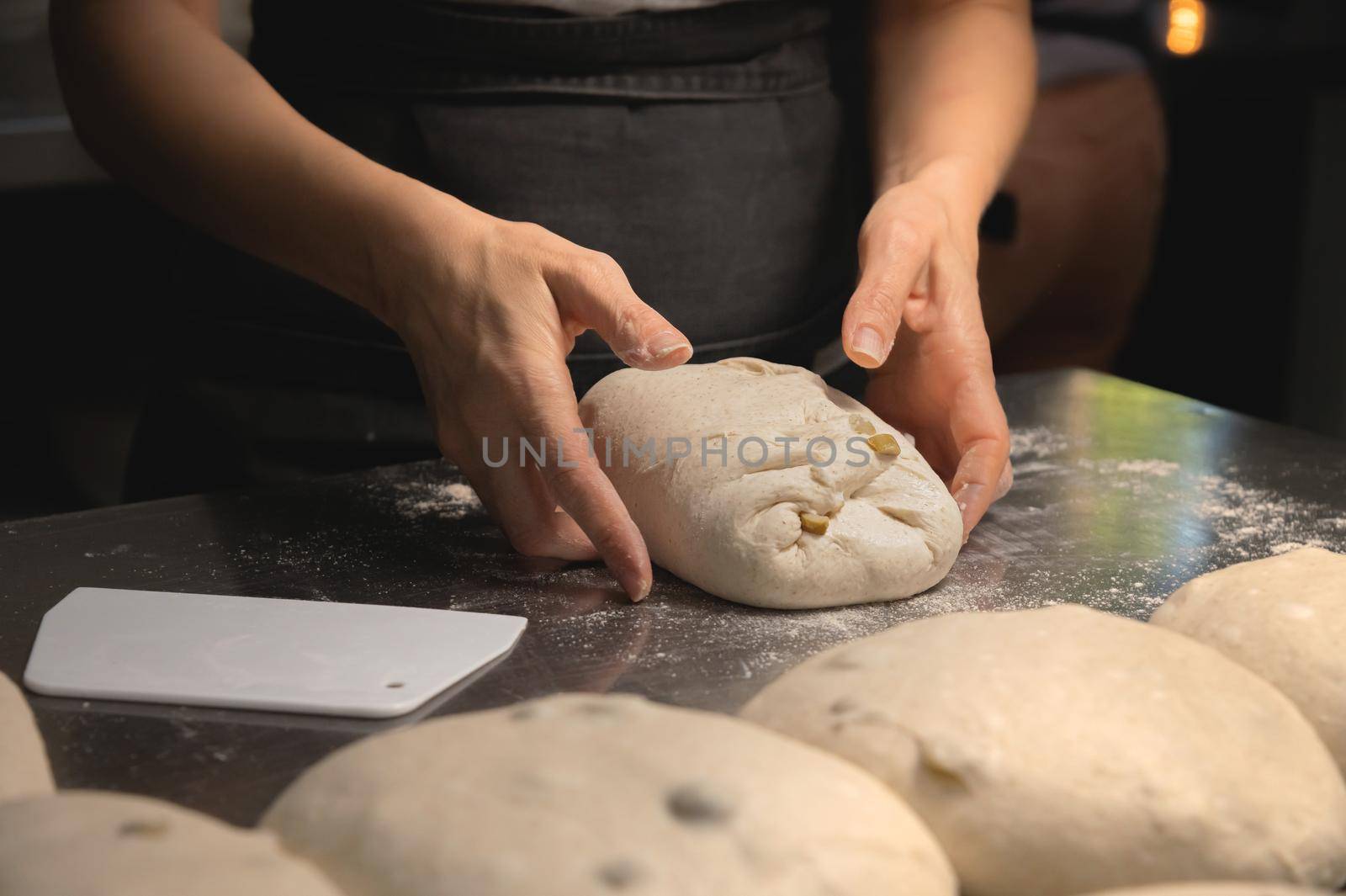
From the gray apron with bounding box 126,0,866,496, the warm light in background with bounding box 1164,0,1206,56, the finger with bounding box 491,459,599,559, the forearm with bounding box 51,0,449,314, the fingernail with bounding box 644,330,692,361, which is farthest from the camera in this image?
the warm light in background with bounding box 1164,0,1206,56

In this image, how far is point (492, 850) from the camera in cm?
77

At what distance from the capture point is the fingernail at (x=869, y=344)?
5.24 ft

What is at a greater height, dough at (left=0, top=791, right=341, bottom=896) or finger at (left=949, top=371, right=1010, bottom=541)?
dough at (left=0, top=791, right=341, bottom=896)

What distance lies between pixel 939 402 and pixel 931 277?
0.18 metres

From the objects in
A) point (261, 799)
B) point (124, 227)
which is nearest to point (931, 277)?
point (261, 799)

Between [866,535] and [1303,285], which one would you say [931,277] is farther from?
[1303,285]

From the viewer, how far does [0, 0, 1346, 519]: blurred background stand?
12.4ft

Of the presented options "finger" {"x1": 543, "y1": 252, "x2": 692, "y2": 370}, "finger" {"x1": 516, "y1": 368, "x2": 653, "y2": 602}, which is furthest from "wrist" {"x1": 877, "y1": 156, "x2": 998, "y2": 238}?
"finger" {"x1": 516, "y1": 368, "x2": 653, "y2": 602}

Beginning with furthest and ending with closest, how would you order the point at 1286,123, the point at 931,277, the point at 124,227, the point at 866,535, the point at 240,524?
the point at 124,227, the point at 1286,123, the point at 931,277, the point at 240,524, the point at 866,535

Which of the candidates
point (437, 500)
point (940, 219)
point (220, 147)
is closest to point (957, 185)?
point (940, 219)

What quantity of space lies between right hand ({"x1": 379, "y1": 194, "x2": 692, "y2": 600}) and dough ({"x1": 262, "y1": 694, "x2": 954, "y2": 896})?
588 mm

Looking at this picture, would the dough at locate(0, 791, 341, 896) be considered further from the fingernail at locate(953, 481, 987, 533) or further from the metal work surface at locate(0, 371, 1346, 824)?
the fingernail at locate(953, 481, 987, 533)

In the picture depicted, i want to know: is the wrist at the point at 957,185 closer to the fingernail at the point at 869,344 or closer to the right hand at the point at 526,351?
the fingernail at the point at 869,344

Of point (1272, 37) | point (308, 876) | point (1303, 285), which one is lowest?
point (1303, 285)
